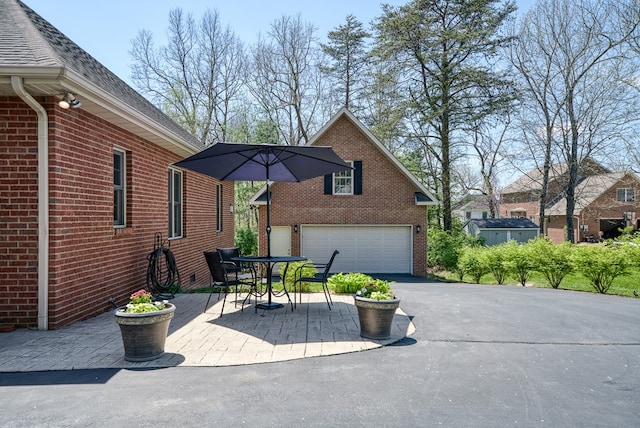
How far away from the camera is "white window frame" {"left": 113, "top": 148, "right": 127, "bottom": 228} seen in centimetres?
765

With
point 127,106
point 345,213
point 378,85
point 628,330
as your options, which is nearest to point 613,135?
point 378,85

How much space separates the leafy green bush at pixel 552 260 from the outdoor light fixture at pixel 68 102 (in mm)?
11781

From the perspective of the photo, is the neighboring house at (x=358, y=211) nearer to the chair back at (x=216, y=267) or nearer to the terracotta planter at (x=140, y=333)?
the chair back at (x=216, y=267)

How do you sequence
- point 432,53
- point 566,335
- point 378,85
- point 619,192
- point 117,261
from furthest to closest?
1. point 619,192
2. point 378,85
3. point 432,53
4. point 117,261
5. point 566,335

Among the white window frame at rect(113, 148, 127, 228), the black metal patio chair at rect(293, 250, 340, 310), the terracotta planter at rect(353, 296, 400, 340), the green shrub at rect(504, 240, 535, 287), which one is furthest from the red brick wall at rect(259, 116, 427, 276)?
the terracotta planter at rect(353, 296, 400, 340)

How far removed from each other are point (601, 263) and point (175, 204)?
10.8m

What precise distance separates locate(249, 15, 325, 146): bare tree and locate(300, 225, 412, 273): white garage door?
12626mm

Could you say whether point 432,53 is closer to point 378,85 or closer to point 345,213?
point 378,85

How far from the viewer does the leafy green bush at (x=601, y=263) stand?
11133mm

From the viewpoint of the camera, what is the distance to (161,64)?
2680 cm

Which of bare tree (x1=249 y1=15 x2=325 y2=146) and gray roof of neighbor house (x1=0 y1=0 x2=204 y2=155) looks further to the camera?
bare tree (x1=249 y1=15 x2=325 y2=146)

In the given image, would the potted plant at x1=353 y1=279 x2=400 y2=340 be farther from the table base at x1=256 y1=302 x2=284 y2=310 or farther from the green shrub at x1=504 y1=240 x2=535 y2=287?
the green shrub at x1=504 y1=240 x2=535 y2=287

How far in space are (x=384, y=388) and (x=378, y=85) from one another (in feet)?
71.9

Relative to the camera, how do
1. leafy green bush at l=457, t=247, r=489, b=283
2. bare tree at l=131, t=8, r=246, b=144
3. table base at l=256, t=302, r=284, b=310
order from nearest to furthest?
1. table base at l=256, t=302, r=284, b=310
2. leafy green bush at l=457, t=247, r=489, b=283
3. bare tree at l=131, t=8, r=246, b=144
